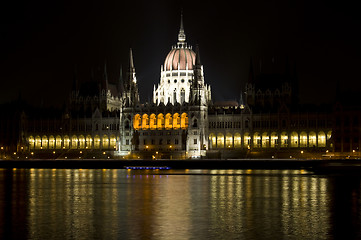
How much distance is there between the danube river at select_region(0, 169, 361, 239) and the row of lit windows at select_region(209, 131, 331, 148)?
7754 centimetres

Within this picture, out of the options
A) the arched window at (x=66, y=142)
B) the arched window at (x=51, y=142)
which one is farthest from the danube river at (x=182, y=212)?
the arched window at (x=51, y=142)

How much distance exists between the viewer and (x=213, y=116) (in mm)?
140250

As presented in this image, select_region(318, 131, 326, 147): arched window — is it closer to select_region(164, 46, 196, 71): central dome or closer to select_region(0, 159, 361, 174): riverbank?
select_region(0, 159, 361, 174): riverbank

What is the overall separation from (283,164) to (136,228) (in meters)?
69.7

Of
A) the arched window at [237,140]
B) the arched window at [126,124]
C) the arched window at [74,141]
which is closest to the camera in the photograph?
the arched window at [237,140]

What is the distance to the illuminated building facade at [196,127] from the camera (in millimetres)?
132000

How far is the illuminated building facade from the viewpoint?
433ft

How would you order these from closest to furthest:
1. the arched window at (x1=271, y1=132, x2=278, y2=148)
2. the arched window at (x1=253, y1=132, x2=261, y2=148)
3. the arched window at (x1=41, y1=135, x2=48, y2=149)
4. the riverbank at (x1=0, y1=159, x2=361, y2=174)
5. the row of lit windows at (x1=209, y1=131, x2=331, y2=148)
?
the riverbank at (x1=0, y1=159, x2=361, y2=174), the row of lit windows at (x1=209, y1=131, x2=331, y2=148), the arched window at (x1=271, y1=132, x2=278, y2=148), the arched window at (x1=253, y1=132, x2=261, y2=148), the arched window at (x1=41, y1=135, x2=48, y2=149)

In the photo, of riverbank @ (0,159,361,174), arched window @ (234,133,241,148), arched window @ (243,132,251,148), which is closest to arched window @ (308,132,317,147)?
arched window @ (243,132,251,148)

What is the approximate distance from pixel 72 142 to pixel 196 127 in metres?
33.1

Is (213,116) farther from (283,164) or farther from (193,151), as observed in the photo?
(283,164)

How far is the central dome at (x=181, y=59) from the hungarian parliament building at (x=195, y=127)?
1640 mm

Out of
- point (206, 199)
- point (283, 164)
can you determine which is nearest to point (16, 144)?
point (283, 164)

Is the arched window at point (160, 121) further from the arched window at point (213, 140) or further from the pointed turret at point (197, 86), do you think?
the arched window at point (213, 140)
